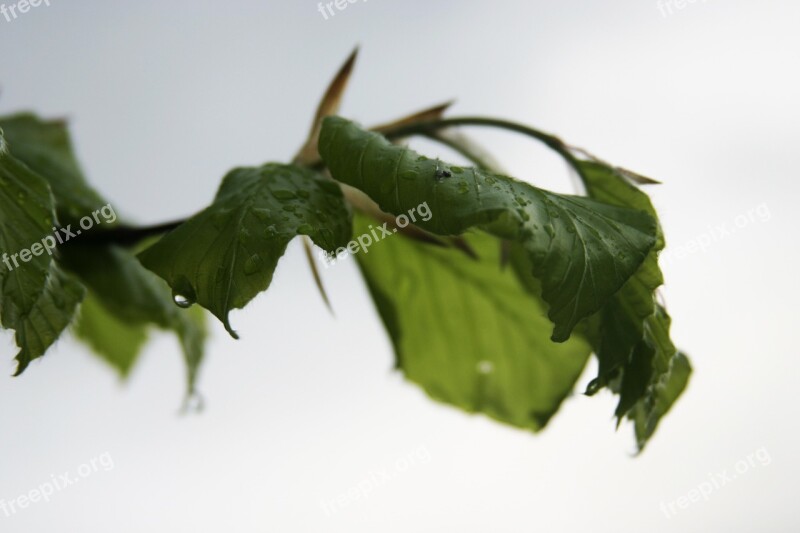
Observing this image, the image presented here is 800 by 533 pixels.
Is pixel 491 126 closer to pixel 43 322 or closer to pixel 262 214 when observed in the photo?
pixel 262 214

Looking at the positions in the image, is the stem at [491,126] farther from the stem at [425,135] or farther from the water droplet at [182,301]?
the water droplet at [182,301]

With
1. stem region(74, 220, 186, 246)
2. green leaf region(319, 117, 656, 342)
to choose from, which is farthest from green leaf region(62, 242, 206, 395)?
green leaf region(319, 117, 656, 342)

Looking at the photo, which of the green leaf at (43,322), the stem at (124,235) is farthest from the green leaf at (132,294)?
the green leaf at (43,322)

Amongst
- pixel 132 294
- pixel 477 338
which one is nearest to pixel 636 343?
pixel 477 338

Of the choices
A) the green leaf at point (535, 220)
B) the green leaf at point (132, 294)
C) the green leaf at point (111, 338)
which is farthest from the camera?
the green leaf at point (111, 338)


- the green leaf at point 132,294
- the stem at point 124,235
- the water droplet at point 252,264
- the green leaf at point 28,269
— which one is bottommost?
the green leaf at point 132,294

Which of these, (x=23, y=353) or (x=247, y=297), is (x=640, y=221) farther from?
(x=23, y=353)

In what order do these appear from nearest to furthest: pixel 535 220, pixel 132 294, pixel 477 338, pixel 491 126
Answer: pixel 535 220 → pixel 491 126 → pixel 132 294 → pixel 477 338
